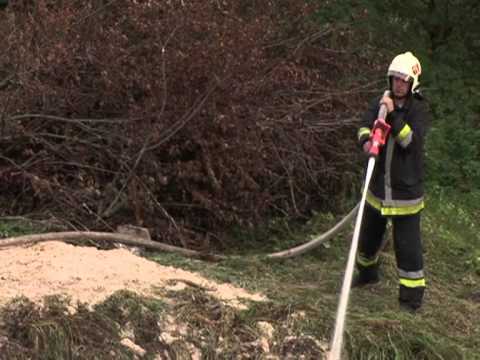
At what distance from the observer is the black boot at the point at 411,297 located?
205 inches

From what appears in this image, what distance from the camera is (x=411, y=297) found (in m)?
5.21

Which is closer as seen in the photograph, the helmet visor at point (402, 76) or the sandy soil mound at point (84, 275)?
the sandy soil mound at point (84, 275)

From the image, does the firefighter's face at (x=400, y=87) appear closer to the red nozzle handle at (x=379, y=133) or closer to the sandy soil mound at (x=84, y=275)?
the red nozzle handle at (x=379, y=133)

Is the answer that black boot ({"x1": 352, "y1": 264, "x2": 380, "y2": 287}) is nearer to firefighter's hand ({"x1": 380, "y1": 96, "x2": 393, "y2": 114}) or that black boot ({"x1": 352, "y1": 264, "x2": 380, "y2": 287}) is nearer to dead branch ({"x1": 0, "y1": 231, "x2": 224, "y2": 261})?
dead branch ({"x1": 0, "y1": 231, "x2": 224, "y2": 261})

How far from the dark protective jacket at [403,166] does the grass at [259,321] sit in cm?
66

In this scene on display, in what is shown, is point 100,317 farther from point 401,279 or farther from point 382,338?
point 401,279

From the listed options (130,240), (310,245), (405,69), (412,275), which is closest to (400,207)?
(412,275)

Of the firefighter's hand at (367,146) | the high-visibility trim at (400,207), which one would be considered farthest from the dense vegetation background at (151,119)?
the high-visibility trim at (400,207)

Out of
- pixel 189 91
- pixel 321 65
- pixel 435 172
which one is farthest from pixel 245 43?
pixel 435 172

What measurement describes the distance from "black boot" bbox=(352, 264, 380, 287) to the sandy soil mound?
1.16m

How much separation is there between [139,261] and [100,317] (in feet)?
3.22

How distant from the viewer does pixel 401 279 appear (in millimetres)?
5234

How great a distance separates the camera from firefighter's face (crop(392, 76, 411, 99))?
5.05m

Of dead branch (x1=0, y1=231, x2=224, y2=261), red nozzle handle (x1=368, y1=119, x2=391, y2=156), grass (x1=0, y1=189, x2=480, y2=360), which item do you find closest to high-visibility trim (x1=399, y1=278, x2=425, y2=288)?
grass (x1=0, y1=189, x2=480, y2=360)
